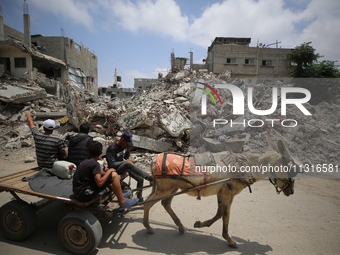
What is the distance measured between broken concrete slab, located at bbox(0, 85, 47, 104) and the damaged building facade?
11.5 feet

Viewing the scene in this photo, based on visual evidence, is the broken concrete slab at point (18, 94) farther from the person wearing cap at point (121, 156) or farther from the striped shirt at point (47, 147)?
the person wearing cap at point (121, 156)

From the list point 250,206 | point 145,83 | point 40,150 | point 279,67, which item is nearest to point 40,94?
point 40,150

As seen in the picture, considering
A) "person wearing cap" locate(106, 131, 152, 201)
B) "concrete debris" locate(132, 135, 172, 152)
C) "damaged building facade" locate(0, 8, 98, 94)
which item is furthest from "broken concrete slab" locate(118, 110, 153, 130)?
"damaged building facade" locate(0, 8, 98, 94)

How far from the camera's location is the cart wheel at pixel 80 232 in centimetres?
288

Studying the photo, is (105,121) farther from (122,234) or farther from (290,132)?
(290,132)

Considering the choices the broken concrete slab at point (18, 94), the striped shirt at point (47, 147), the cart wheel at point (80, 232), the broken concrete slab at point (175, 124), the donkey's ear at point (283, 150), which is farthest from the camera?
the broken concrete slab at point (18, 94)

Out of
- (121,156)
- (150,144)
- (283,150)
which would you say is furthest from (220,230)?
(150,144)

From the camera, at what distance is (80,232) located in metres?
2.96

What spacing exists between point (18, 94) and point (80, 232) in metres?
14.2

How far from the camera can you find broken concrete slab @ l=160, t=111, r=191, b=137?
26.9 ft

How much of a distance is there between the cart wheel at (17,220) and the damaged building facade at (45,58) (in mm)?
17701

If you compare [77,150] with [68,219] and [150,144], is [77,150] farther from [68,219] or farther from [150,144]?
[150,144]

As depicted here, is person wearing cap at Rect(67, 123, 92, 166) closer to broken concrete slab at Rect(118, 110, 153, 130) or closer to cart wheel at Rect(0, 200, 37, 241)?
cart wheel at Rect(0, 200, 37, 241)

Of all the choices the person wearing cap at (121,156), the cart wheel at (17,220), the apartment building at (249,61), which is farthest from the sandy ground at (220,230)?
the apartment building at (249,61)
